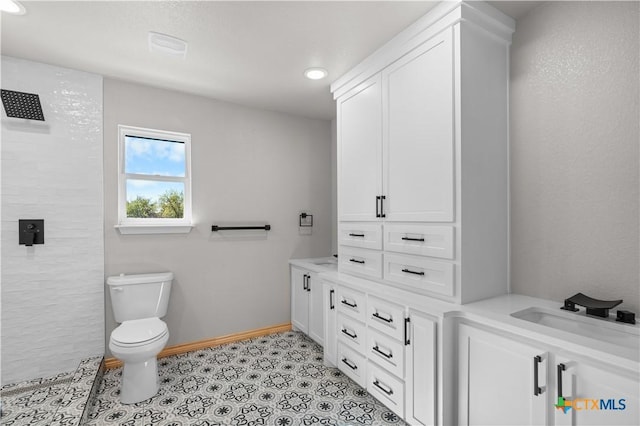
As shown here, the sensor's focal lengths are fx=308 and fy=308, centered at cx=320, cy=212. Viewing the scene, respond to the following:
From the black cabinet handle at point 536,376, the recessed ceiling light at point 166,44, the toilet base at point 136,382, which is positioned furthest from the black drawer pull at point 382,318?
the recessed ceiling light at point 166,44

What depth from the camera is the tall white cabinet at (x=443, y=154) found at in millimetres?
1680

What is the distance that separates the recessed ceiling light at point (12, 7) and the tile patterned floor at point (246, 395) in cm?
249

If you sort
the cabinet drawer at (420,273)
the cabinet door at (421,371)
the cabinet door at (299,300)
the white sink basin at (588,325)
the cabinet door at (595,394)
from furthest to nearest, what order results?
the cabinet door at (299,300)
the cabinet drawer at (420,273)
the cabinet door at (421,371)
the white sink basin at (588,325)
the cabinet door at (595,394)

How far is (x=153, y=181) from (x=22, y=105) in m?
1.00

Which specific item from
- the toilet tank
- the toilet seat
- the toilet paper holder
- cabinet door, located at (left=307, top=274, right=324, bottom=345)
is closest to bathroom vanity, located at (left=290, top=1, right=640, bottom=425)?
cabinet door, located at (left=307, top=274, right=324, bottom=345)

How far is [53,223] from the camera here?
239 centimetres

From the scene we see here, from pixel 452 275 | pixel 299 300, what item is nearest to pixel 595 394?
pixel 452 275

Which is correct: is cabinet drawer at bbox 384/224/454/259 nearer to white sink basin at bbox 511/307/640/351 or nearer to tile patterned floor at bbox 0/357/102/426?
white sink basin at bbox 511/307/640/351

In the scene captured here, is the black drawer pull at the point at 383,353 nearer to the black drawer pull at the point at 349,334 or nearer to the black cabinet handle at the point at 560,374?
the black drawer pull at the point at 349,334

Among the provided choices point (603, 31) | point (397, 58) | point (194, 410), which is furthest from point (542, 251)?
point (194, 410)

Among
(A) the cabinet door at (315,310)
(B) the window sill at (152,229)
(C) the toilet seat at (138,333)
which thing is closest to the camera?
(C) the toilet seat at (138,333)

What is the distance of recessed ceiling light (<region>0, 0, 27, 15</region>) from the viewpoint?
1689mm

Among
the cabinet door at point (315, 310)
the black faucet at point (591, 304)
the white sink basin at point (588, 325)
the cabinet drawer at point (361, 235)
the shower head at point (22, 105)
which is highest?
the shower head at point (22, 105)

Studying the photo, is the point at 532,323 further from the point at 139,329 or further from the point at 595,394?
the point at 139,329
